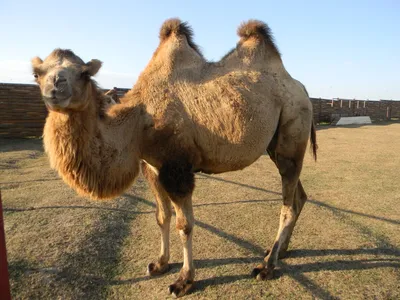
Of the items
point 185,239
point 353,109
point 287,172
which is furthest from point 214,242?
point 353,109

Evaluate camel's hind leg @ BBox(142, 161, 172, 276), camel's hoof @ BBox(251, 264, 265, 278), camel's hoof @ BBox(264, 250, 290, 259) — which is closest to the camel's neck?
camel's hind leg @ BBox(142, 161, 172, 276)

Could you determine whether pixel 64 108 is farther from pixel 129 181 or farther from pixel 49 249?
pixel 49 249

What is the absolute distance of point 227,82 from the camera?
370 cm

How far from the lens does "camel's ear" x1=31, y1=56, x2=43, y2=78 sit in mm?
2809

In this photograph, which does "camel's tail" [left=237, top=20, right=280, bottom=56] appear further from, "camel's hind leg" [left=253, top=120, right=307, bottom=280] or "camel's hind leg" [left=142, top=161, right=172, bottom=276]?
"camel's hind leg" [left=142, top=161, right=172, bottom=276]

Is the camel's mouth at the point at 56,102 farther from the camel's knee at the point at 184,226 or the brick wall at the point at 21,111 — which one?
the brick wall at the point at 21,111

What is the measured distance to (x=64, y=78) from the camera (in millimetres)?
2633

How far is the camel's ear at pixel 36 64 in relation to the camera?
2.81 meters

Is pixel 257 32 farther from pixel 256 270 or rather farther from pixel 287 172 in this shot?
pixel 256 270

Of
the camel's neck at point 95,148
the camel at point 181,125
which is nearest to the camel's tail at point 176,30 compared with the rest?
the camel at point 181,125

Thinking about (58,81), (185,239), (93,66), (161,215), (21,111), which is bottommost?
(185,239)

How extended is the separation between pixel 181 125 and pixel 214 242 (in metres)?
1.87

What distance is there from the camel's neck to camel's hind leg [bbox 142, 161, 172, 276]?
1.42 ft

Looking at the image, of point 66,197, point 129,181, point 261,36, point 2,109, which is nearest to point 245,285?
point 129,181
